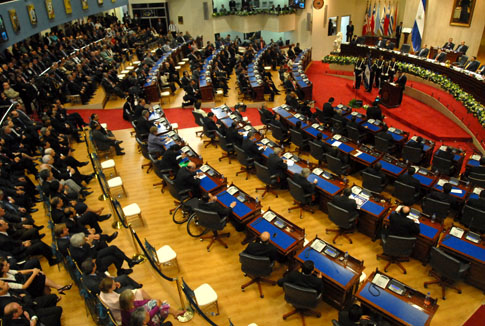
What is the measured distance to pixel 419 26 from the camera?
20531 millimetres

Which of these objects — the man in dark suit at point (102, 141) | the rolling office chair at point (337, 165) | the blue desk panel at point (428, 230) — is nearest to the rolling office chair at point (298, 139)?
the rolling office chair at point (337, 165)

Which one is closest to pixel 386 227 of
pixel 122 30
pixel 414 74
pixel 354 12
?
pixel 414 74

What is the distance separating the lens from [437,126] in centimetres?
1325

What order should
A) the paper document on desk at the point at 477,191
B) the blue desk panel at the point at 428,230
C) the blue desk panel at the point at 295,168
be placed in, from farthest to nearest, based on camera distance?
the blue desk panel at the point at 295,168 → the paper document on desk at the point at 477,191 → the blue desk panel at the point at 428,230

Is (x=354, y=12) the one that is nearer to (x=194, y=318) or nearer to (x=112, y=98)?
(x=112, y=98)

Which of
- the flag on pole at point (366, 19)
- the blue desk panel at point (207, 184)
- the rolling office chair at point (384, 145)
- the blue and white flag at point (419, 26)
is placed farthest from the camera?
the flag on pole at point (366, 19)

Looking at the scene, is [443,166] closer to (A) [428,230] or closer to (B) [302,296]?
(A) [428,230]

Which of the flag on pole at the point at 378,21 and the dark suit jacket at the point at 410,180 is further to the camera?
the flag on pole at the point at 378,21

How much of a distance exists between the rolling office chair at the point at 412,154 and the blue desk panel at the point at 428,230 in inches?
128

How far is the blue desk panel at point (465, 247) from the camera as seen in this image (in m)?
6.08

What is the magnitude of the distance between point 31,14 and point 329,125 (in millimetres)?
15764

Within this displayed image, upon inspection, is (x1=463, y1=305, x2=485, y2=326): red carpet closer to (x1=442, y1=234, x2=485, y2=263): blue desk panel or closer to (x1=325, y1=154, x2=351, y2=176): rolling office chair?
(x1=442, y1=234, x2=485, y2=263): blue desk panel

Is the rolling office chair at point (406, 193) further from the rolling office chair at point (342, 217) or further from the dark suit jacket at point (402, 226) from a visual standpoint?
the dark suit jacket at point (402, 226)

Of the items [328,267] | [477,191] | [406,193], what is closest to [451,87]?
[477,191]
